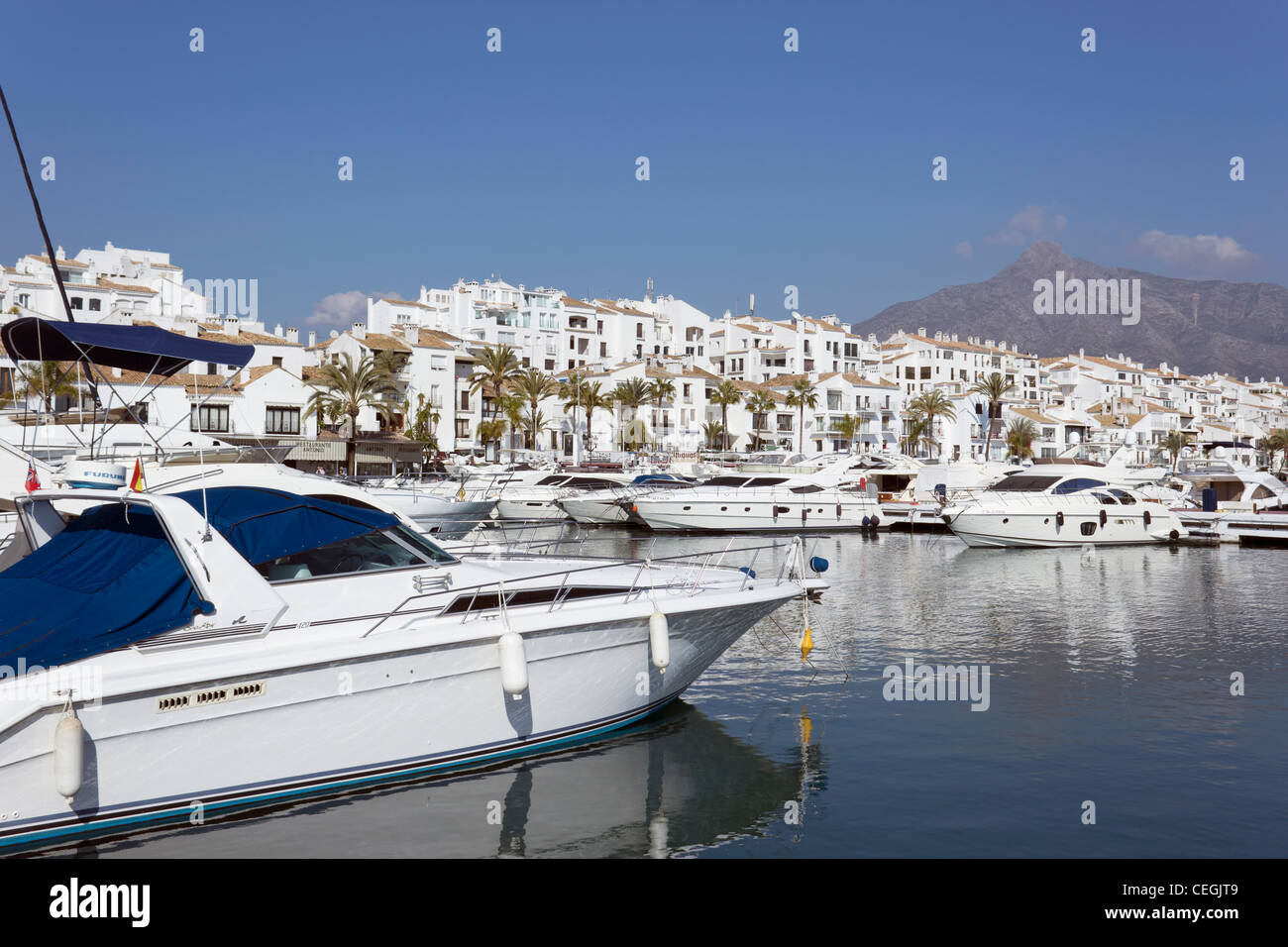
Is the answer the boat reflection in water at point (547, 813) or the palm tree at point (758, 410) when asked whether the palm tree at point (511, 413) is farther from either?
the boat reflection in water at point (547, 813)

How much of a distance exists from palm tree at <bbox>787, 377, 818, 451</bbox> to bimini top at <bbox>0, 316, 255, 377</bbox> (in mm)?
74054

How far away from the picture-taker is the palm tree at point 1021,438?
293 ft

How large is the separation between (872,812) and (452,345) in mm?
66349

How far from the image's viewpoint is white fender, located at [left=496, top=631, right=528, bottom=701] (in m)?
9.48

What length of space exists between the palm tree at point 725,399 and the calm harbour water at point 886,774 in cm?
6315

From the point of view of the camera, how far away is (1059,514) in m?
35.9

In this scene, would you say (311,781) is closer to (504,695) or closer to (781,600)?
(504,695)

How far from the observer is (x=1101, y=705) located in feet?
44.5

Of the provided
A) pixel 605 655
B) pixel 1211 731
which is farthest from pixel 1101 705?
pixel 605 655

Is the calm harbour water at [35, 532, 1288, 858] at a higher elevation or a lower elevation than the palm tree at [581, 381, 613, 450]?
lower

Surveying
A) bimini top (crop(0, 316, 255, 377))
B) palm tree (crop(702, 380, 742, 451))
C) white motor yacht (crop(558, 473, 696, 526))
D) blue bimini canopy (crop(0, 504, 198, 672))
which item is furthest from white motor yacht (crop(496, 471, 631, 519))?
palm tree (crop(702, 380, 742, 451))

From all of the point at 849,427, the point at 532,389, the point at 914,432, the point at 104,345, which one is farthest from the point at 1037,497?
the point at 849,427

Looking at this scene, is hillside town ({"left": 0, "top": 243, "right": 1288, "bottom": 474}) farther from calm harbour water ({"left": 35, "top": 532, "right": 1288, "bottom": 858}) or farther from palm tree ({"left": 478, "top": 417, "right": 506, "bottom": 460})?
calm harbour water ({"left": 35, "top": 532, "right": 1288, "bottom": 858})

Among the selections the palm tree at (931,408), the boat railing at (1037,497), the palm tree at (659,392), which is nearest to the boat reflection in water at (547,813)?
the boat railing at (1037,497)
